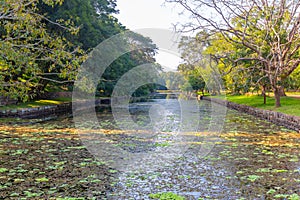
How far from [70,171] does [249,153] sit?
17.2 feet

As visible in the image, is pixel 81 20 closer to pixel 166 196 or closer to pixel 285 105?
pixel 285 105

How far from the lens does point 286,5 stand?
21297 mm

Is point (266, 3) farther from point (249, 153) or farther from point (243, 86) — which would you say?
point (249, 153)

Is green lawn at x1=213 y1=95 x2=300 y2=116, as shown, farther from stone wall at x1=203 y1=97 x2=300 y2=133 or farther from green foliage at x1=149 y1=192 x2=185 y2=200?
green foliage at x1=149 y1=192 x2=185 y2=200

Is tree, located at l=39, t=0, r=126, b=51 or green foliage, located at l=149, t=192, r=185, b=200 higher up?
tree, located at l=39, t=0, r=126, b=51

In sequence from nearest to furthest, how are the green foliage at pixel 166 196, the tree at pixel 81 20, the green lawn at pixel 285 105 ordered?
the green foliage at pixel 166 196 → the green lawn at pixel 285 105 → the tree at pixel 81 20

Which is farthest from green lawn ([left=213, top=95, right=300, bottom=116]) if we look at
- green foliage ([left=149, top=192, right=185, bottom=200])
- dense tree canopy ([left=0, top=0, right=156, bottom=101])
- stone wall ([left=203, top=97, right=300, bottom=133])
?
green foliage ([left=149, top=192, right=185, bottom=200])

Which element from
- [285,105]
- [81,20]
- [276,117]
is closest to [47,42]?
[276,117]

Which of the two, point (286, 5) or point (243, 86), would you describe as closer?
point (286, 5)

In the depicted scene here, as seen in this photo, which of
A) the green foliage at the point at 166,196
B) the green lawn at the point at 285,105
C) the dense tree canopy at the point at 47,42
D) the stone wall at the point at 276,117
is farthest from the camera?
the green lawn at the point at 285,105

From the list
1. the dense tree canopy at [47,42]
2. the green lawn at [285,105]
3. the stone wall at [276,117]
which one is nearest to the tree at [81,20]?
the dense tree canopy at [47,42]

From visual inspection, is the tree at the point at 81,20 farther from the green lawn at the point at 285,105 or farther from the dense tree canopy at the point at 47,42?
the green lawn at the point at 285,105

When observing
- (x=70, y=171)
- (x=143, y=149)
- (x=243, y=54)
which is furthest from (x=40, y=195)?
(x=243, y=54)

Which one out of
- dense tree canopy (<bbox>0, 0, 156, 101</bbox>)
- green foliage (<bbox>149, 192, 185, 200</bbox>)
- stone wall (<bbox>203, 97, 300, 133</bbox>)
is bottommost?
green foliage (<bbox>149, 192, 185, 200</bbox>)
